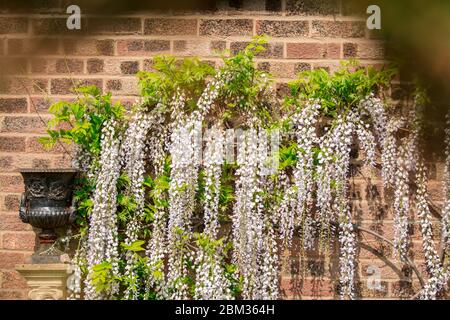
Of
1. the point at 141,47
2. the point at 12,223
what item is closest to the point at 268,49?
the point at 141,47

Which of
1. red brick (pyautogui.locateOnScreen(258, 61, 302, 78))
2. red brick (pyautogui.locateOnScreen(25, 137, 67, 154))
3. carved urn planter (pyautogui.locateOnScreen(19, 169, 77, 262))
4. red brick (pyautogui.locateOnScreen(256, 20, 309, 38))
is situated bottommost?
carved urn planter (pyautogui.locateOnScreen(19, 169, 77, 262))

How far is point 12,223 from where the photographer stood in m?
3.10

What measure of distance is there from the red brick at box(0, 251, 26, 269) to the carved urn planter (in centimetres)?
21

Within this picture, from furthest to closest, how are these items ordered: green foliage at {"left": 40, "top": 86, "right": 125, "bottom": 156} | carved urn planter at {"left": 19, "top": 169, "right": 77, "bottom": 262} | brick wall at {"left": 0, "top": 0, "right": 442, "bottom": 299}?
brick wall at {"left": 0, "top": 0, "right": 442, "bottom": 299}
green foliage at {"left": 40, "top": 86, "right": 125, "bottom": 156}
carved urn planter at {"left": 19, "top": 169, "right": 77, "bottom": 262}

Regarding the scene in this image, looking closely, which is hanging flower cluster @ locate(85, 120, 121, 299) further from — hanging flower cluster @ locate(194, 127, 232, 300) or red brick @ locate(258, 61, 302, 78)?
red brick @ locate(258, 61, 302, 78)

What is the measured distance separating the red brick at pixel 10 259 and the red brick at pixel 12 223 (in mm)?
125

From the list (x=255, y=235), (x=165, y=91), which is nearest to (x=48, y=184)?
(x=165, y=91)

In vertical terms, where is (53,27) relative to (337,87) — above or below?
above

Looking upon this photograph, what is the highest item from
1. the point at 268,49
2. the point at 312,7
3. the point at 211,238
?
the point at 312,7

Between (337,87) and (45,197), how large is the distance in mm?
1484

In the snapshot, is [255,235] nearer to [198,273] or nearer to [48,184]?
[198,273]

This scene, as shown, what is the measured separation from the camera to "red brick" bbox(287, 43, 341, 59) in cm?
311

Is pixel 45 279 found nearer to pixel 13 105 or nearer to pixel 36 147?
pixel 36 147

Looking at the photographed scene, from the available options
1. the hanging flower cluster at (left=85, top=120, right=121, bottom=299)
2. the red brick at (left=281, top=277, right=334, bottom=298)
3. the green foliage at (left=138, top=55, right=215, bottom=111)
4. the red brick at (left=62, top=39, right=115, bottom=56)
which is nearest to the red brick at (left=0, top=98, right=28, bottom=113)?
the red brick at (left=62, top=39, right=115, bottom=56)
